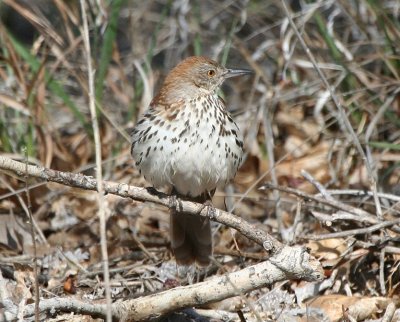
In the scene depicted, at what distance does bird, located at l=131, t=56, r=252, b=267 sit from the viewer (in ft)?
12.6

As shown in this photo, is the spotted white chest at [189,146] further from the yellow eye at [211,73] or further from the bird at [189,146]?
the yellow eye at [211,73]

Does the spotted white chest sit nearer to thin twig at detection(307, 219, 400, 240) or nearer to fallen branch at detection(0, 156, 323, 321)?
fallen branch at detection(0, 156, 323, 321)

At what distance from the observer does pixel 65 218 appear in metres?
5.07

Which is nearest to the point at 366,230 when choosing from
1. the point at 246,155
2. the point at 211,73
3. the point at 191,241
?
the point at 191,241

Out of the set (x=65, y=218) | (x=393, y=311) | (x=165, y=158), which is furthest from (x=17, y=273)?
(x=393, y=311)

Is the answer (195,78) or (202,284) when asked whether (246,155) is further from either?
(202,284)

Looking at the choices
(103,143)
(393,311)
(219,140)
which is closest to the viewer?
(393,311)

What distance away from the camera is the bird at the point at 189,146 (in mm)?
3846

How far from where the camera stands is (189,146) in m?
3.82

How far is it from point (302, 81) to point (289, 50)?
24cm

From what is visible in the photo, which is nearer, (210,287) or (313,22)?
(210,287)

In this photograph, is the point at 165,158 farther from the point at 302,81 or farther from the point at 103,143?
the point at 302,81

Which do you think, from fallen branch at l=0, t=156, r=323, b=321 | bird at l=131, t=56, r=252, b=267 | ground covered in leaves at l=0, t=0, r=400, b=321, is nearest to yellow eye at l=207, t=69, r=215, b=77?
bird at l=131, t=56, r=252, b=267

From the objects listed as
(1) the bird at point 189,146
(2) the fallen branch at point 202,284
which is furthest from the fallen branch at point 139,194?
(1) the bird at point 189,146
